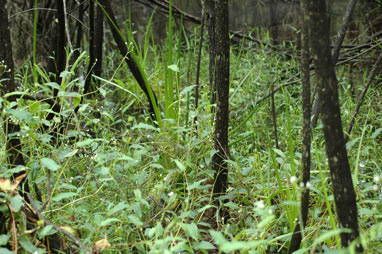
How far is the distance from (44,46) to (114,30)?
1849 mm

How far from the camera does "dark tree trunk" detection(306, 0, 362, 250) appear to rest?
1.02 metres

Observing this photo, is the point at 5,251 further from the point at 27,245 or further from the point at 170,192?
the point at 170,192

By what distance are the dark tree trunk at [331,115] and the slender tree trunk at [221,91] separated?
532 millimetres

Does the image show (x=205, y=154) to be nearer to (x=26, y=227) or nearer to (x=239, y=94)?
(x=26, y=227)

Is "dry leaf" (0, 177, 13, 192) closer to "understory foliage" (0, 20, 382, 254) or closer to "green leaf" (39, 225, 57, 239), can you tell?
"understory foliage" (0, 20, 382, 254)

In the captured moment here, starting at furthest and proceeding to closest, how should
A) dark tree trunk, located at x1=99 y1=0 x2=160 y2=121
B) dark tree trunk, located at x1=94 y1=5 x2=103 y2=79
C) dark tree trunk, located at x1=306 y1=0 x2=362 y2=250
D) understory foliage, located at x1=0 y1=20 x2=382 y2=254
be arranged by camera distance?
dark tree trunk, located at x1=94 y1=5 x2=103 y2=79, dark tree trunk, located at x1=99 y1=0 x2=160 y2=121, understory foliage, located at x1=0 y1=20 x2=382 y2=254, dark tree trunk, located at x1=306 y1=0 x2=362 y2=250

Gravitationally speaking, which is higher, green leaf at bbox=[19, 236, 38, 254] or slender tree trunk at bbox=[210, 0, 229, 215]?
slender tree trunk at bbox=[210, 0, 229, 215]

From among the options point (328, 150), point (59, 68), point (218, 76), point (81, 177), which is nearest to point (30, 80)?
point (59, 68)

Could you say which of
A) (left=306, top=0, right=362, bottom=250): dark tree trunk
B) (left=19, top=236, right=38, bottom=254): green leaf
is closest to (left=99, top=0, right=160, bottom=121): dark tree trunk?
(left=19, top=236, right=38, bottom=254): green leaf

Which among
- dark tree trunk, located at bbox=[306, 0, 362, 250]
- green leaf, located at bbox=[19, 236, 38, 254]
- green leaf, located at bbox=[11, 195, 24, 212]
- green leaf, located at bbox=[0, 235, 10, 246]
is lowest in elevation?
green leaf, located at bbox=[19, 236, 38, 254]

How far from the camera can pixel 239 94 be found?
3.27m

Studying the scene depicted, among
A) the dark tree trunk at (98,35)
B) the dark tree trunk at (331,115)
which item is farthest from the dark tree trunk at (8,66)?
the dark tree trunk at (98,35)

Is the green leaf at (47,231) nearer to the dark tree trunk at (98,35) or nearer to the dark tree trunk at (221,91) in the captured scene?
the dark tree trunk at (221,91)

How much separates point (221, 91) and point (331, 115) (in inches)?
24.1
